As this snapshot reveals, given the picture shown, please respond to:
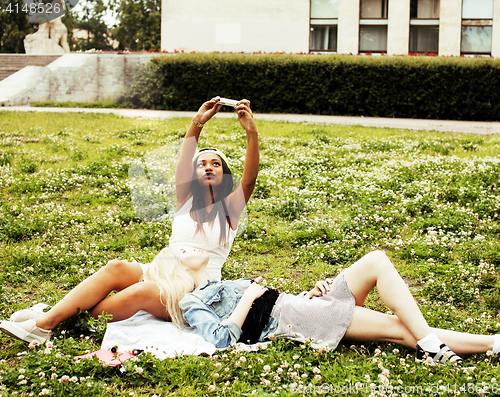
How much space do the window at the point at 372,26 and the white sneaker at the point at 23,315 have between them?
96.6 ft

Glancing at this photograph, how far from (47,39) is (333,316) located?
3359 centimetres

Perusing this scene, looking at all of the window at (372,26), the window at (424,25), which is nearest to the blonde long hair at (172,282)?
the window at (372,26)

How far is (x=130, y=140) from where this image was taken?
41.0 ft

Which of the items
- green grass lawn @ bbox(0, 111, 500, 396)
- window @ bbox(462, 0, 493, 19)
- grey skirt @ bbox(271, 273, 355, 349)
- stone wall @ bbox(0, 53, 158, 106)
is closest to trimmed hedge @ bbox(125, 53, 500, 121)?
stone wall @ bbox(0, 53, 158, 106)

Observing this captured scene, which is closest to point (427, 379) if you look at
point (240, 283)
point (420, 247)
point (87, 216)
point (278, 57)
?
point (240, 283)

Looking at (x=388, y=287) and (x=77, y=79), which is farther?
(x=77, y=79)

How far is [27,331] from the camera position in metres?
3.79

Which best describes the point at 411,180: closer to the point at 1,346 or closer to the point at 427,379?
the point at 427,379

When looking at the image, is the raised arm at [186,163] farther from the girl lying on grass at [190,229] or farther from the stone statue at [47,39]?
the stone statue at [47,39]

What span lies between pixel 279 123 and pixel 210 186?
11.5m

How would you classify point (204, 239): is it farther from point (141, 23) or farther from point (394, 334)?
point (141, 23)

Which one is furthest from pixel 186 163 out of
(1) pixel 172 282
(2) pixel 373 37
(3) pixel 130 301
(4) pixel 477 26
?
(4) pixel 477 26

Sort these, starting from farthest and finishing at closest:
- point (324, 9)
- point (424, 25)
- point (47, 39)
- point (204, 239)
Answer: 1. point (47, 39)
2. point (324, 9)
3. point (424, 25)
4. point (204, 239)

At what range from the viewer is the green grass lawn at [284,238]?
3.44 m
